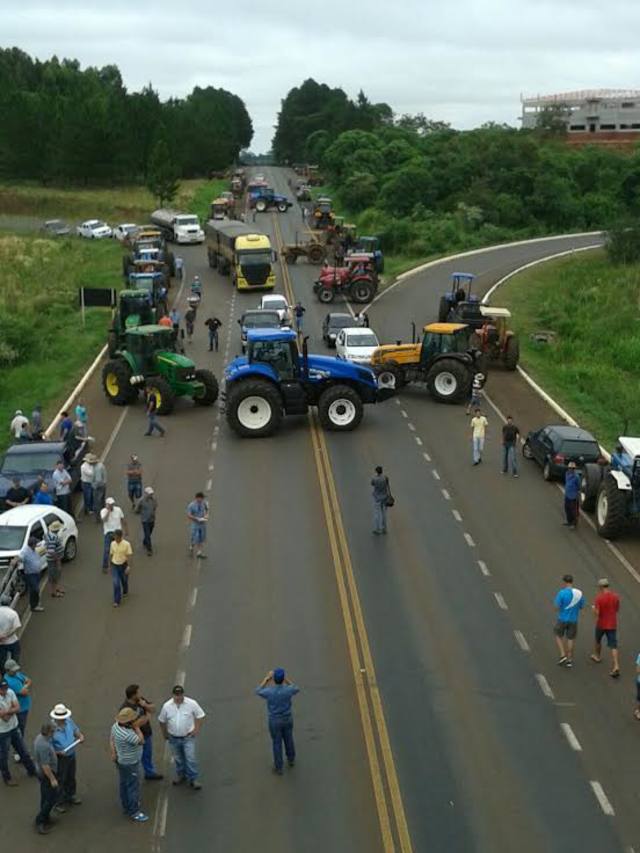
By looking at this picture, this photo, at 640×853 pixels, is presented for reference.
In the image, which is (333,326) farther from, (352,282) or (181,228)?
(181,228)

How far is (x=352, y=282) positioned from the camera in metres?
53.7

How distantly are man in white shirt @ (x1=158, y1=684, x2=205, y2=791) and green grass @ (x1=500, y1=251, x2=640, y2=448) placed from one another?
16386 mm

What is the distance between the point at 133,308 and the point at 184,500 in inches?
607

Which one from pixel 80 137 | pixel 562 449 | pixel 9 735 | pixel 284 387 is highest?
pixel 80 137

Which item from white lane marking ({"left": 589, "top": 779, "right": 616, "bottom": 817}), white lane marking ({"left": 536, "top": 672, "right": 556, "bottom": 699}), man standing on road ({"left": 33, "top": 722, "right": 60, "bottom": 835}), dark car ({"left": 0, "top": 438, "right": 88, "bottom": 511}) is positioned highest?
dark car ({"left": 0, "top": 438, "right": 88, "bottom": 511})

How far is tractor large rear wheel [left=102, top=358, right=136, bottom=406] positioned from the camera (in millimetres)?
33938

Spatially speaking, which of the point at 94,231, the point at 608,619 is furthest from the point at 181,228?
the point at 608,619

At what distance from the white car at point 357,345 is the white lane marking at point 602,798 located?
76.3ft

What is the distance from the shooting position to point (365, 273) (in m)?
54.0

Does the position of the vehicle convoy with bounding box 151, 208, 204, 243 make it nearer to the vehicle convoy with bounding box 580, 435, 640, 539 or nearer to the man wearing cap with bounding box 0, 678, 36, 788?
the vehicle convoy with bounding box 580, 435, 640, 539

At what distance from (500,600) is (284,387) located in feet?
38.9

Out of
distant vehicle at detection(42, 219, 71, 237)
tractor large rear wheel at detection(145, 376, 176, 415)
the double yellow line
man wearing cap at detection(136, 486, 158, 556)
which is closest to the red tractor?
tractor large rear wheel at detection(145, 376, 176, 415)

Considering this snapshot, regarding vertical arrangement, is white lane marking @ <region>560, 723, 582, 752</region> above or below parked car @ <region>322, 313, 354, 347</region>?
below

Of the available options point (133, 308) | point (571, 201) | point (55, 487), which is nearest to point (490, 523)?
point (55, 487)
